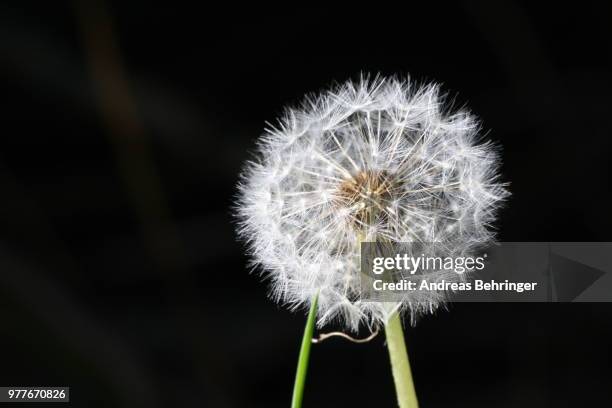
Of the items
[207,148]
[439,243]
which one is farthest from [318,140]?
[207,148]

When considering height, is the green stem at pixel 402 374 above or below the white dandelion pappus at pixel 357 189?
below

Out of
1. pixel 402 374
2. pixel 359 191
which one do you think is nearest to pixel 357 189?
pixel 359 191

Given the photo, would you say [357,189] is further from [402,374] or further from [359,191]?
[402,374]

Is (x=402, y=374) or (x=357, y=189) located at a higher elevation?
(x=357, y=189)

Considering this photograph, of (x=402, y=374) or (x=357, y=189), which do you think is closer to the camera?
(x=402, y=374)

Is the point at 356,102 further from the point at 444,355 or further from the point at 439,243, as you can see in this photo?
the point at 444,355

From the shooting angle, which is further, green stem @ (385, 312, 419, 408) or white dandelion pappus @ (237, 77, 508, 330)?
white dandelion pappus @ (237, 77, 508, 330)

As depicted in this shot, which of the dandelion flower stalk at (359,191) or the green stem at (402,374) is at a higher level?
the dandelion flower stalk at (359,191)

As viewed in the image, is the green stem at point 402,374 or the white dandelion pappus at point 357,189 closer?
the green stem at point 402,374
